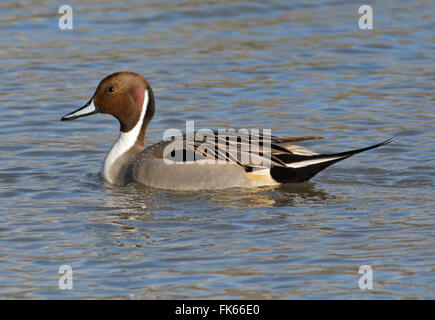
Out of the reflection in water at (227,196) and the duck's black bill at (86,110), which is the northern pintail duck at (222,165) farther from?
the duck's black bill at (86,110)

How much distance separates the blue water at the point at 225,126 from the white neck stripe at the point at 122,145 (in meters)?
0.15

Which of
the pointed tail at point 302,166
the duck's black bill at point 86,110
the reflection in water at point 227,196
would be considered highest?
the duck's black bill at point 86,110

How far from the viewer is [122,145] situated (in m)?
9.91

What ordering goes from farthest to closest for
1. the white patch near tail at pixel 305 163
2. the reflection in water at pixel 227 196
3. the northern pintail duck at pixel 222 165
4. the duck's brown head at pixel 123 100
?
the duck's brown head at pixel 123 100 < the northern pintail duck at pixel 222 165 < the white patch near tail at pixel 305 163 < the reflection in water at pixel 227 196

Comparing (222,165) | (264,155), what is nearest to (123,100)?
(222,165)


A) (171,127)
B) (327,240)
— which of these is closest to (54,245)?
(327,240)

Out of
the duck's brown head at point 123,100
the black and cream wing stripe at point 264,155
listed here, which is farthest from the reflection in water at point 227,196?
the duck's brown head at point 123,100

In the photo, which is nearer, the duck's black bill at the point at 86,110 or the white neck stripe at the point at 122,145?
the white neck stripe at the point at 122,145

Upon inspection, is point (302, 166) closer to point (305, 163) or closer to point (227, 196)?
point (305, 163)

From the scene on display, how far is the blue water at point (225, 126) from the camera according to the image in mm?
7066

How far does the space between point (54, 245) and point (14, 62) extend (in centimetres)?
640

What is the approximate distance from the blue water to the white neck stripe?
15 centimetres

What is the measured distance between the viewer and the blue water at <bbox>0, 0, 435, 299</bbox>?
707cm

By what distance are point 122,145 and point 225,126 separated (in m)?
1.69
